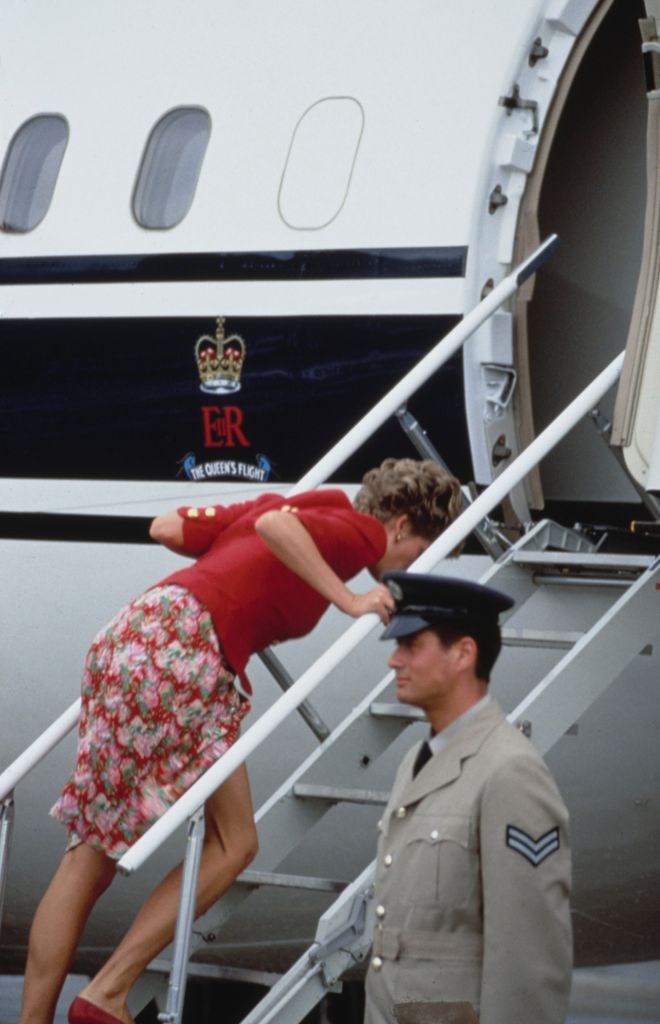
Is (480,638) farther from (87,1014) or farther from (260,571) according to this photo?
(87,1014)

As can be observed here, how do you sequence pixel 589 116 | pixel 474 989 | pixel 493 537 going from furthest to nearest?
pixel 589 116
pixel 493 537
pixel 474 989

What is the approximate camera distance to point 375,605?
442 centimetres

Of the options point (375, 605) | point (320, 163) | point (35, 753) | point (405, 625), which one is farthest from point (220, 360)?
point (405, 625)

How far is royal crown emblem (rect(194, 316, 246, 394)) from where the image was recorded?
612 cm

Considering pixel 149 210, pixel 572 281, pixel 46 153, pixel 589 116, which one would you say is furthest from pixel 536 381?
pixel 46 153

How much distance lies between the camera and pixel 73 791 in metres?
4.96

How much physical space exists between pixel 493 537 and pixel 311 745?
3.11 feet

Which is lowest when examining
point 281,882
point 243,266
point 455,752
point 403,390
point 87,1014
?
point 87,1014

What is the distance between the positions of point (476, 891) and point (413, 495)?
1344 mm

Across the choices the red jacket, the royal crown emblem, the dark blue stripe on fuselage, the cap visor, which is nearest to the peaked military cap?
the cap visor

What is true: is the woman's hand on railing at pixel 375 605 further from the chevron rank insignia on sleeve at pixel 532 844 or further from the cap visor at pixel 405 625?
the chevron rank insignia on sleeve at pixel 532 844

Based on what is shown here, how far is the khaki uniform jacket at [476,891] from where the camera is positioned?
3467 millimetres

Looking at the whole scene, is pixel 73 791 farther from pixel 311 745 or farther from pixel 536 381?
pixel 536 381

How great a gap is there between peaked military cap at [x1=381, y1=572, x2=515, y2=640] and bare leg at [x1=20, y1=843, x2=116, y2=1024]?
4.73 feet
